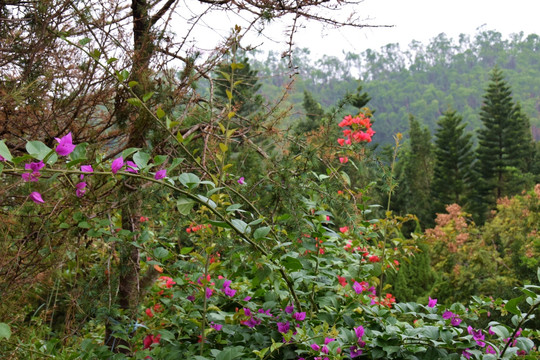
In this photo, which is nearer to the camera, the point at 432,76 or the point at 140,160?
the point at 140,160

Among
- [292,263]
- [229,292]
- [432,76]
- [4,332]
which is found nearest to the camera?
[4,332]

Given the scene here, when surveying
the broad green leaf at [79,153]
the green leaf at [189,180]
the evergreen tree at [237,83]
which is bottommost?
the green leaf at [189,180]

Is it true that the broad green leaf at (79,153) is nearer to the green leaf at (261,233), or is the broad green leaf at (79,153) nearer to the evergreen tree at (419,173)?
the green leaf at (261,233)

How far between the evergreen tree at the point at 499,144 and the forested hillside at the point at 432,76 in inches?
1473

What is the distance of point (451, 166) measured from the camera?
19984 millimetres

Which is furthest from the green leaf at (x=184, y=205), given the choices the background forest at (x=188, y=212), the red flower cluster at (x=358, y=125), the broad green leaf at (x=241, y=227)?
the red flower cluster at (x=358, y=125)

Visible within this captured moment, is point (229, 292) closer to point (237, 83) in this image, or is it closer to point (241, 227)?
point (241, 227)

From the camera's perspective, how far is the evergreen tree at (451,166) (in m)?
19.6

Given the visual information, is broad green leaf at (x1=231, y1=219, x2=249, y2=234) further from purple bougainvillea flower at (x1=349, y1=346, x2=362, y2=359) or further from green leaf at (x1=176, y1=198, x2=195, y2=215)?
purple bougainvillea flower at (x1=349, y1=346, x2=362, y2=359)

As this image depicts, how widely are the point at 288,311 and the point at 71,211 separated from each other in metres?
0.92

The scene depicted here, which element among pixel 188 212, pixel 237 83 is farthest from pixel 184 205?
pixel 237 83

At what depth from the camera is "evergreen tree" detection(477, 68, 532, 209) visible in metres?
19.7

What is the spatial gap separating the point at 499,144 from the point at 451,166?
234 centimetres

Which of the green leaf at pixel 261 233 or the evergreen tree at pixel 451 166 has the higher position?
the green leaf at pixel 261 233
